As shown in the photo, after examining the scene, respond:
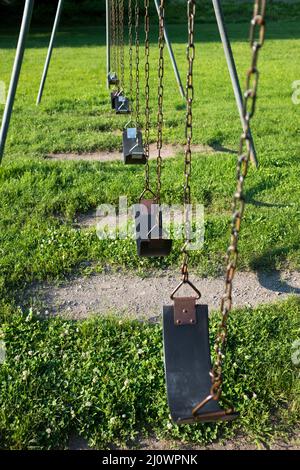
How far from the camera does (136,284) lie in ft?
11.6

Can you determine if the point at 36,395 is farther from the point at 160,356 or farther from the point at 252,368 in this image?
the point at 252,368

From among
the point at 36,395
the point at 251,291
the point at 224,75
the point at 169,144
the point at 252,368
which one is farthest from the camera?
the point at 224,75

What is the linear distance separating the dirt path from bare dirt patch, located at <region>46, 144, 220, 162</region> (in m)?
2.56

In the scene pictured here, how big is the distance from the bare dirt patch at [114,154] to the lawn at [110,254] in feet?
0.36

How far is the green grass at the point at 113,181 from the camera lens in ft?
12.4

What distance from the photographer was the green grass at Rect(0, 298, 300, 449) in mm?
2404

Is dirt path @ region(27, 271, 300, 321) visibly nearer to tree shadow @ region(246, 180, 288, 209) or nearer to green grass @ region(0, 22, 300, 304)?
green grass @ region(0, 22, 300, 304)

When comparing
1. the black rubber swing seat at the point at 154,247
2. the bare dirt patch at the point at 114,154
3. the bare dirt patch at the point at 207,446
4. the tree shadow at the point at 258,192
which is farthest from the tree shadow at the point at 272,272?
the bare dirt patch at the point at 114,154

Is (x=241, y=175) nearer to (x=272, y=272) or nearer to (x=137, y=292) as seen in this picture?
(x=137, y=292)

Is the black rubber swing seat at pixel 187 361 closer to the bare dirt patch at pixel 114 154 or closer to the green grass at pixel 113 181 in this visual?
the green grass at pixel 113 181

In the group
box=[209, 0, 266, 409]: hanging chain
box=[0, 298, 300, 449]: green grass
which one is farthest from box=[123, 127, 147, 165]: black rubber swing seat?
box=[209, 0, 266, 409]: hanging chain

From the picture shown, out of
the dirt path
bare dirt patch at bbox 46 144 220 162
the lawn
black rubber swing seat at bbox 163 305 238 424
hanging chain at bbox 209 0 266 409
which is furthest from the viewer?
bare dirt patch at bbox 46 144 220 162
